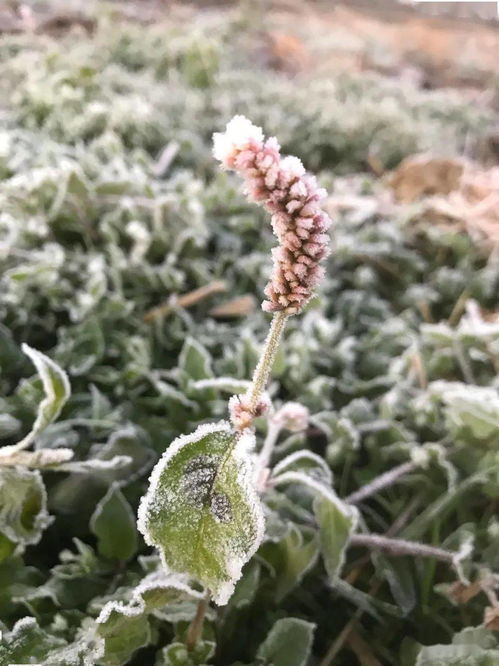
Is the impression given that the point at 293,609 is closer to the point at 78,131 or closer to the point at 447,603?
the point at 447,603

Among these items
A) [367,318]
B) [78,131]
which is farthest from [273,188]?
[78,131]

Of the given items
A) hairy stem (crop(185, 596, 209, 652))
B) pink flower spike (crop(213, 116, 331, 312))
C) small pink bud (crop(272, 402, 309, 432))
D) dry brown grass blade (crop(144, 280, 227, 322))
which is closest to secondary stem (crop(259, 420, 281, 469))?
small pink bud (crop(272, 402, 309, 432))

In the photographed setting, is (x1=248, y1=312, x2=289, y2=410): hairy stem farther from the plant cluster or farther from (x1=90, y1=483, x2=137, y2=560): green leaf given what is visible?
(x1=90, y1=483, x2=137, y2=560): green leaf

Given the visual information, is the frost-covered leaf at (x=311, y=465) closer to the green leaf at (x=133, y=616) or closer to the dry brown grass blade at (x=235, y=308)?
the green leaf at (x=133, y=616)

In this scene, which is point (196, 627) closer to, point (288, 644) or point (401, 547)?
point (288, 644)

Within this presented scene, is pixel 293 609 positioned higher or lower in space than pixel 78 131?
lower

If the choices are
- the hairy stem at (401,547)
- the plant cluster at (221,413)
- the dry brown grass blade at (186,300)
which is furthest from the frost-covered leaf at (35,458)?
the dry brown grass blade at (186,300)

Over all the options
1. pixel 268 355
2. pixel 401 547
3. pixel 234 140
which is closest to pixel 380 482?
pixel 401 547

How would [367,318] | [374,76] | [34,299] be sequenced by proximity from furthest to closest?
[374,76] < [367,318] < [34,299]

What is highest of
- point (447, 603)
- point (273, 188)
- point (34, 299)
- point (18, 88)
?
point (273, 188)
